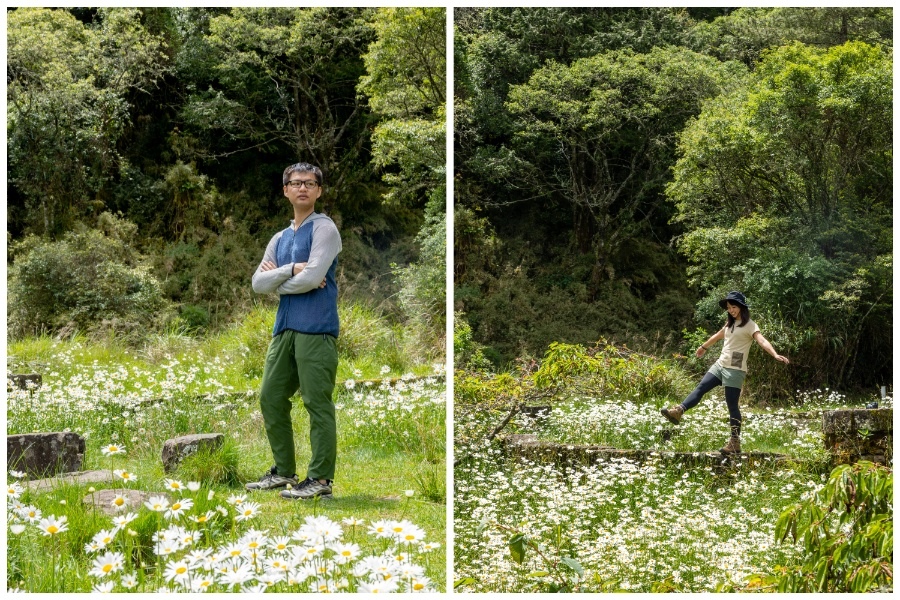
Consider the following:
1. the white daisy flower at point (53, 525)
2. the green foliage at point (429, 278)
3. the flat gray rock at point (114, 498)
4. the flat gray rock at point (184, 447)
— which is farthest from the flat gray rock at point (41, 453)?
the green foliage at point (429, 278)

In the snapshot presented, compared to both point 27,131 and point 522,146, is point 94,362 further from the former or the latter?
point 522,146

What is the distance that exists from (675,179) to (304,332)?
1.52 meters

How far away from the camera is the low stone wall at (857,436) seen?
323cm

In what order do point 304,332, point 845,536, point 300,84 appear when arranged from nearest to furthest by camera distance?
point 845,536 → point 304,332 → point 300,84

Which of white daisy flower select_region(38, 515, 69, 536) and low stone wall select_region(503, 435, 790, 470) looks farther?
low stone wall select_region(503, 435, 790, 470)

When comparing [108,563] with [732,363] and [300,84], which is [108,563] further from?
[300,84]

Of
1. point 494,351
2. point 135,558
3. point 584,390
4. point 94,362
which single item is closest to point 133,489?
point 135,558

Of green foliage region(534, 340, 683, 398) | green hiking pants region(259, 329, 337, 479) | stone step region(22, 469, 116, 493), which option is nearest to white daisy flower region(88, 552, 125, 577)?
stone step region(22, 469, 116, 493)

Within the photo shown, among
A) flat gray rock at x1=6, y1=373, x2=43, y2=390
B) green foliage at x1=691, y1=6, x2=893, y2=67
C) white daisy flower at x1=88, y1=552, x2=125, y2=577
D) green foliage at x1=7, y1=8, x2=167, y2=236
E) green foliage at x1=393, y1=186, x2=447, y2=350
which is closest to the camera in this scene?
white daisy flower at x1=88, y1=552, x2=125, y2=577

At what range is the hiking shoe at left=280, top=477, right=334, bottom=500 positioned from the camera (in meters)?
3.06

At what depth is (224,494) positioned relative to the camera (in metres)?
3.08

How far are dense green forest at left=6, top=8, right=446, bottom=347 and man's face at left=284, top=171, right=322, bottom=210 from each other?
93cm

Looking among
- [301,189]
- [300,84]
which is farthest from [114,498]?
[300,84]

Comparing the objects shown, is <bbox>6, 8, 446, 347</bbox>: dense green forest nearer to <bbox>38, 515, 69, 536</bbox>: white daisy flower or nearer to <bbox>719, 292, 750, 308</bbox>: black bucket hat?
<bbox>719, 292, 750, 308</bbox>: black bucket hat
